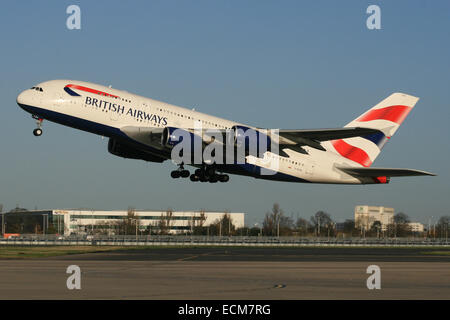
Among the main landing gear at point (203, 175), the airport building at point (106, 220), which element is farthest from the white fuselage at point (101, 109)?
the airport building at point (106, 220)

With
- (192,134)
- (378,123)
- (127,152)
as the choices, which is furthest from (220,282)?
(378,123)

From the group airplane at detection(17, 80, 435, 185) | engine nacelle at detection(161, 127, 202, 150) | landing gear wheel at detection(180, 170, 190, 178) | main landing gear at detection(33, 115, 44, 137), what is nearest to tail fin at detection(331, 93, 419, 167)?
airplane at detection(17, 80, 435, 185)

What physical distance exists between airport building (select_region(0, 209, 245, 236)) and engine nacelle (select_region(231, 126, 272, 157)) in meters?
122

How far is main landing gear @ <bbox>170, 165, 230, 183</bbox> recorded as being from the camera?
169 ft

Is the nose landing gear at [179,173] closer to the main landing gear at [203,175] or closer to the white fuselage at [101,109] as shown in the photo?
the main landing gear at [203,175]

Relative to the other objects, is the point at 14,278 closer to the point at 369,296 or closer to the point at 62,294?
the point at 62,294

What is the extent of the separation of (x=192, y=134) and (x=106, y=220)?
148520 mm

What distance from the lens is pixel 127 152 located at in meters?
51.7

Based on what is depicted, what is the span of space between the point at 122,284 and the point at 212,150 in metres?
18.8

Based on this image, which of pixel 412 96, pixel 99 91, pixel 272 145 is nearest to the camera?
pixel 99 91

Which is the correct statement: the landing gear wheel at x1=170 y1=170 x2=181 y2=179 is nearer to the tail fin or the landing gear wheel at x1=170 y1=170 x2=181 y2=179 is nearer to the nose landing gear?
the nose landing gear

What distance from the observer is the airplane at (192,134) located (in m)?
43.8

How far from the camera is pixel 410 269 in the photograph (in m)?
40.2
